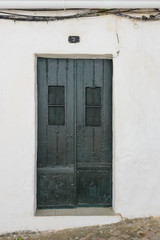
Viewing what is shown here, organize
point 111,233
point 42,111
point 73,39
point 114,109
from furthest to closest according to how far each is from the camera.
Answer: point 42,111 → point 114,109 → point 73,39 → point 111,233

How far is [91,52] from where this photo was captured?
388 cm

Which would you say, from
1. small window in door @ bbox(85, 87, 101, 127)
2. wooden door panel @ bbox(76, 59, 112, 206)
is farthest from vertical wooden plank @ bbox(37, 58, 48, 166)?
small window in door @ bbox(85, 87, 101, 127)

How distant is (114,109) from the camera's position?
396 cm

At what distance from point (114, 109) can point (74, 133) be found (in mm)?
756

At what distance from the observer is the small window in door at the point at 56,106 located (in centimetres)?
414

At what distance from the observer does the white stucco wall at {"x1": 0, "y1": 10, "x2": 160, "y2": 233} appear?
3838 mm

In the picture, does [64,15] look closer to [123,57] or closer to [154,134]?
[123,57]

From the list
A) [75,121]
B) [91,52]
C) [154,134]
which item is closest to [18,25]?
[91,52]

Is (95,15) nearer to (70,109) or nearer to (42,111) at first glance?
(70,109)

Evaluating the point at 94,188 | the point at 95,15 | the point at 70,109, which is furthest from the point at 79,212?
the point at 95,15

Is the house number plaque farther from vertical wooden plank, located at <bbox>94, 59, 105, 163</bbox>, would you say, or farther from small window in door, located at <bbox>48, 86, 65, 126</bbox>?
small window in door, located at <bbox>48, 86, 65, 126</bbox>

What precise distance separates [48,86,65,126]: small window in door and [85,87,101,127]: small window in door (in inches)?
16.1

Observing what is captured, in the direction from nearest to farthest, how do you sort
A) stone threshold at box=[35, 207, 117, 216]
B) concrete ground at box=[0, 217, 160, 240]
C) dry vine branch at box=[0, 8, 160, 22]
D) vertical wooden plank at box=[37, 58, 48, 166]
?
1. concrete ground at box=[0, 217, 160, 240]
2. dry vine branch at box=[0, 8, 160, 22]
3. stone threshold at box=[35, 207, 117, 216]
4. vertical wooden plank at box=[37, 58, 48, 166]

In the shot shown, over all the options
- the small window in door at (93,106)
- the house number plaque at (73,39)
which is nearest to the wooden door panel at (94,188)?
the small window in door at (93,106)
